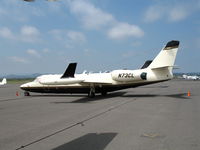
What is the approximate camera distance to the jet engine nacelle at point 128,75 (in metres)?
19.0

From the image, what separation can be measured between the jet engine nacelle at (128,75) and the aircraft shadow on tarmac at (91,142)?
1247 centimetres

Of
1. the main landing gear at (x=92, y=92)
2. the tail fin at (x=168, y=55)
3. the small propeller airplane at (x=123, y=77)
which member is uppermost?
the tail fin at (x=168, y=55)

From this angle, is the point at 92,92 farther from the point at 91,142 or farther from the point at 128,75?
the point at 91,142

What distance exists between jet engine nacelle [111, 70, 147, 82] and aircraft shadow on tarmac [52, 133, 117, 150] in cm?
1247

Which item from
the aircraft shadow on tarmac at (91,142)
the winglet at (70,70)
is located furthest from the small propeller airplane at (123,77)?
the aircraft shadow on tarmac at (91,142)

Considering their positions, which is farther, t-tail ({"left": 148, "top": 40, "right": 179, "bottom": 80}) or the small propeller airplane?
t-tail ({"left": 148, "top": 40, "right": 179, "bottom": 80})

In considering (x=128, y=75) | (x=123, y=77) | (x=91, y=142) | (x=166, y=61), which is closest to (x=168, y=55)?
(x=166, y=61)

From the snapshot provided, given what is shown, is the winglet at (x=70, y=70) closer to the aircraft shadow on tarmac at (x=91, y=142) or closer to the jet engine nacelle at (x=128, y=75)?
the jet engine nacelle at (x=128, y=75)

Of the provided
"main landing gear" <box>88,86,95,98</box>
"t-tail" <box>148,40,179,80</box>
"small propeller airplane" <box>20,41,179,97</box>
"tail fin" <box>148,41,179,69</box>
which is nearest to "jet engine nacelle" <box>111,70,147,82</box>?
"small propeller airplane" <box>20,41,179,97</box>

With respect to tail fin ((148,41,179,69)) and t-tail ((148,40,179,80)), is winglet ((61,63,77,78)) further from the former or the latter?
tail fin ((148,41,179,69))

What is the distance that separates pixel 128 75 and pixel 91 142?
535 inches

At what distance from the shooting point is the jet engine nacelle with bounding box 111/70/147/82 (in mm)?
18984

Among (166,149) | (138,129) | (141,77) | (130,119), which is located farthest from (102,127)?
(141,77)

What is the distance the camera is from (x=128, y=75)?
19.4 metres
